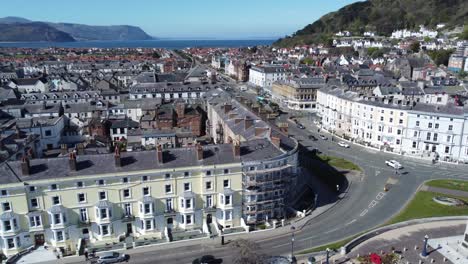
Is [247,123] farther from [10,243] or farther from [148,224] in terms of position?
[10,243]

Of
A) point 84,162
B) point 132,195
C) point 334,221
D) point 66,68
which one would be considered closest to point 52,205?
point 84,162

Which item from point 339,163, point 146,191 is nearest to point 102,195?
point 146,191

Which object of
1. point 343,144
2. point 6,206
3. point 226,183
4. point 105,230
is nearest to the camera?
point 6,206

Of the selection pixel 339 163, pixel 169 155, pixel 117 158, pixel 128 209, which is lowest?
pixel 339 163

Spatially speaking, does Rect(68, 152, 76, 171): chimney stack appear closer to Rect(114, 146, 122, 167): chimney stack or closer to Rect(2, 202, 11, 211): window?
Rect(114, 146, 122, 167): chimney stack

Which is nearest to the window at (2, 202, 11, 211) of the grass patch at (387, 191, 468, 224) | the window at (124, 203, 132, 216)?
the window at (124, 203, 132, 216)

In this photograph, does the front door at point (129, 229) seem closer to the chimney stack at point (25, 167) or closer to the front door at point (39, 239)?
the front door at point (39, 239)
